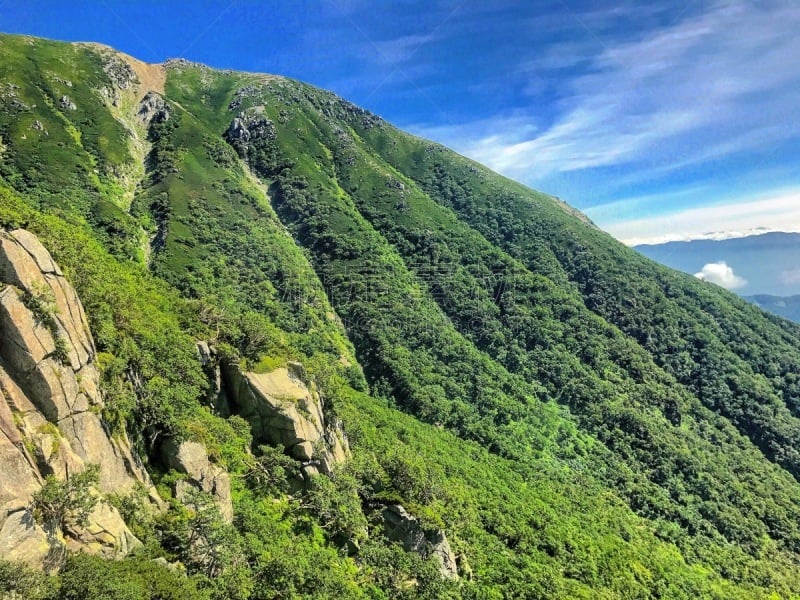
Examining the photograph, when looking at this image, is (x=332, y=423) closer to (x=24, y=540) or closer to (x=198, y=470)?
(x=198, y=470)

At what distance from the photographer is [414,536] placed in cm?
5303

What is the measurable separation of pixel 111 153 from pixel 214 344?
6847 inches

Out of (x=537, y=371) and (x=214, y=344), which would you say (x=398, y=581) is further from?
(x=537, y=371)

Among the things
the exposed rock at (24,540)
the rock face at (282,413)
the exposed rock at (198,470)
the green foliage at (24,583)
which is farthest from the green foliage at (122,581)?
the rock face at (282,413)

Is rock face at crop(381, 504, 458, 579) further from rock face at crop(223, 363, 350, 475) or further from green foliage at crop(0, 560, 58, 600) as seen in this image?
green foliage at crop(0, 560, 58, 600)

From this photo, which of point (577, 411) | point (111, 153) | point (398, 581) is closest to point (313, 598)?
point (398, 581)

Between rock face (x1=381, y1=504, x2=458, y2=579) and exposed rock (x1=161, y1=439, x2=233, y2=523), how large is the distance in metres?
20.8

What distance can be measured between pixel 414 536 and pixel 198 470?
26410mm

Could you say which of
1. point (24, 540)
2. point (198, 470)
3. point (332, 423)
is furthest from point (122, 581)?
point (332, 423)

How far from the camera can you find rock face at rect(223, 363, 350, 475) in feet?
171

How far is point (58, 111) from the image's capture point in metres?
195

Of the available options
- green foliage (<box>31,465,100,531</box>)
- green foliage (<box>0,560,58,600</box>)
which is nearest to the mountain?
green foliage (<box>0,560,58,600</box>)

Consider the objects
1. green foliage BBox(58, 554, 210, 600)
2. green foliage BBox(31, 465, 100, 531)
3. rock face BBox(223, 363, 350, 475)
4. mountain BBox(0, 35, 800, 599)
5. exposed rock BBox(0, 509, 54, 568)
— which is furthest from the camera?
rock face BBox(223, 363, 350, 475)

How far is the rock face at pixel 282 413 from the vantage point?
2048 inches
